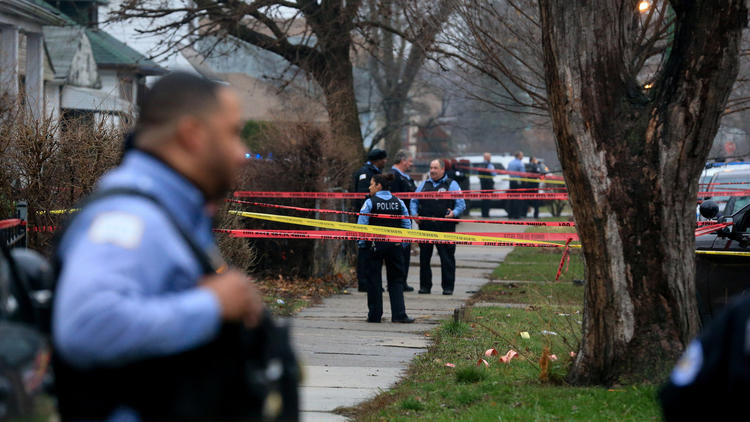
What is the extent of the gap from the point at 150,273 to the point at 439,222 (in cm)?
1122

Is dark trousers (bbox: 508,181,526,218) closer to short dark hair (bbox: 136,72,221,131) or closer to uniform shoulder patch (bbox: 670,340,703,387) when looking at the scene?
uniform shoulder patch (bbox: 670,340,703,387)

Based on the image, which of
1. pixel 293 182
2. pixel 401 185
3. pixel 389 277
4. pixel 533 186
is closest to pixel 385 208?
pixel 389 277

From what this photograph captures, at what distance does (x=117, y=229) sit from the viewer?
224 cm

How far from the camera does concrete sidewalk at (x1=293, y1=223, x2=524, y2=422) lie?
23.5ft

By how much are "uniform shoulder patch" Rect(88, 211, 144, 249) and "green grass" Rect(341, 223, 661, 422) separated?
4.19 meters

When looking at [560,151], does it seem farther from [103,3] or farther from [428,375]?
[103,3]

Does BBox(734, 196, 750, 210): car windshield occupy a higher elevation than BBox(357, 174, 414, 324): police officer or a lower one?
higher

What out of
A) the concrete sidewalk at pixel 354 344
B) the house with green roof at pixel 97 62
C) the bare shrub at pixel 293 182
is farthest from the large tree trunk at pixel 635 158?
the house with green roof at pixel 97 62

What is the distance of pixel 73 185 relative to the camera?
8484 mm

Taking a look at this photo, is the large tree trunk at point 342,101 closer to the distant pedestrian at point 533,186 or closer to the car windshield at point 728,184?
the car windshield at point 728,184

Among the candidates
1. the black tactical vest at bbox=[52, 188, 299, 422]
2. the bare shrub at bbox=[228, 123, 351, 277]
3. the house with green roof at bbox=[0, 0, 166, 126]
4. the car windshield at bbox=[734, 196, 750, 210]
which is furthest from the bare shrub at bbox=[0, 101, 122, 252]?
the car windshield at bbox=[734, 196, 750, 210]

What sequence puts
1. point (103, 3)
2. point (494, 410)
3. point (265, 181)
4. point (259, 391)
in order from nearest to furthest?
point (259, 391), point (494, 410), point (265, 181), point (103, 3)

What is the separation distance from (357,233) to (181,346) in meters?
9.11

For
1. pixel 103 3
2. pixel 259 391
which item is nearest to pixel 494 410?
pixel 259 391
